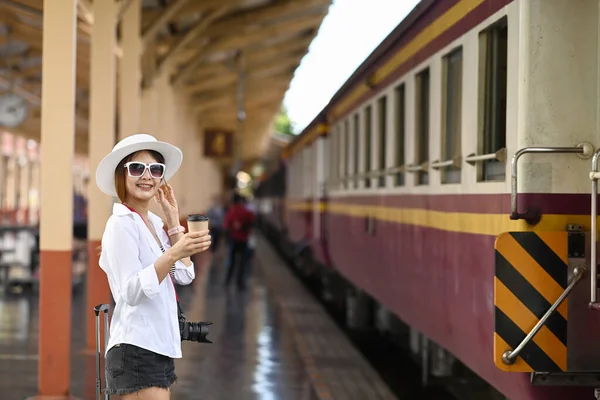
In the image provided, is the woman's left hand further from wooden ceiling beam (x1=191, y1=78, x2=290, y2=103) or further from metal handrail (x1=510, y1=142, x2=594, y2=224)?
wooden ceiling beam (x1=191, y1=78, x2=290, y2=103)

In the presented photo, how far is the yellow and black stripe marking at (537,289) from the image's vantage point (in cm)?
542

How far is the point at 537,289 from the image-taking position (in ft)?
17.9

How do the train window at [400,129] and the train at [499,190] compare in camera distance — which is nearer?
the train at [499,190]

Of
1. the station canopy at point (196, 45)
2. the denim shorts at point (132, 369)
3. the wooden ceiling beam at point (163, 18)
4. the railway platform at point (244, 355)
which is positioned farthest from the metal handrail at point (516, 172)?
the wooden ceiling beam at point (163, 18)

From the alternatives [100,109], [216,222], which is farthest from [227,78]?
[100,109]

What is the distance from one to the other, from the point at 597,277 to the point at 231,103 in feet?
96.1

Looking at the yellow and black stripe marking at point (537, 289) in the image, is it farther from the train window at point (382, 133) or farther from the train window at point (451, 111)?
the train window at point (382, 133)

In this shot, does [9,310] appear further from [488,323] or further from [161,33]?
[488,323]

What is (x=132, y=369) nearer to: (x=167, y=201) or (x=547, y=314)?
(x=167, y=201)

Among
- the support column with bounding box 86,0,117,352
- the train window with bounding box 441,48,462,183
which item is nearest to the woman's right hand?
the train window with bounding box 441,48,462,183

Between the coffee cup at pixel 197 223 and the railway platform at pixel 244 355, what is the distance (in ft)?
16.0

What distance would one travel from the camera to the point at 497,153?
589 centimetres

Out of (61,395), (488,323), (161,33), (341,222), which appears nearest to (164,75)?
(161,33)

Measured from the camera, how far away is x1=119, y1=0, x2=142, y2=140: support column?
41.4 ft
